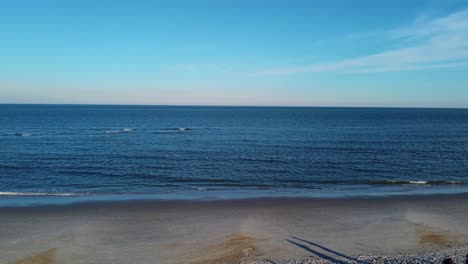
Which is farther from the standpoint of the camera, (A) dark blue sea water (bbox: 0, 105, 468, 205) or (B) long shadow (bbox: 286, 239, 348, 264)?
(A) dark blue sea water (bbox: 0, 105, 468, 205)

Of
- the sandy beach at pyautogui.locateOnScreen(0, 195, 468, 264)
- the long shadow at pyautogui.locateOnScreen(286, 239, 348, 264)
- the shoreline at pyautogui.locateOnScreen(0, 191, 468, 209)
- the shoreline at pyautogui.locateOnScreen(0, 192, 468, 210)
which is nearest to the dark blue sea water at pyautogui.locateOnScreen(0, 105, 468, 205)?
the shoreline at pyautogui.locateOnScreen(0, 191, 468, 209)

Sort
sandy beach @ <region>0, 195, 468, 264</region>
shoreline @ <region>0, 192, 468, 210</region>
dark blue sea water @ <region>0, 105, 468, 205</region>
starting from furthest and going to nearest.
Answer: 1. dark blue sea water @ <region>0, 105, 468, 205</region>
2. shoreline @ <region>0, 192, 468, 210</region>
3. sandy beach @ <region>0, 195, 468, 264</region>

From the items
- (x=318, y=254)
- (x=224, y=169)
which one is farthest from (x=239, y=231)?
(x=224, y=169)

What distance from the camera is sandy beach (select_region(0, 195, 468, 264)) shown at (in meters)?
13.3

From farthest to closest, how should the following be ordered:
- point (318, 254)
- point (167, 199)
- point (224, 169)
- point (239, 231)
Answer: point (224, 169) → point (167, 199) → point (239, 231) → point (318, 254)

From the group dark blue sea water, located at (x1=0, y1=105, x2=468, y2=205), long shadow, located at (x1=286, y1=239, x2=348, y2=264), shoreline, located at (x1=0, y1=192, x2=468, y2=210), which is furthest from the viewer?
dark blue sea water, located at (x1=0, y1=105, x2=468, y2=205)

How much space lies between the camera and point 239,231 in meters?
16.2

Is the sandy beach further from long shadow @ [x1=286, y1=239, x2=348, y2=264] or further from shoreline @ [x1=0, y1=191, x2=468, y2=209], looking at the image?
shoreline @ [x1=0, y1=191, x2=468, y2=209]

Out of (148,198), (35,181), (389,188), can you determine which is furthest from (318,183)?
(35,181)

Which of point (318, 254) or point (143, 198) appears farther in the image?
point (143, 198)

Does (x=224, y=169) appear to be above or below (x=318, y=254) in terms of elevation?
above

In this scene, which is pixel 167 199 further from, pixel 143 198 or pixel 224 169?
pixel 224 169

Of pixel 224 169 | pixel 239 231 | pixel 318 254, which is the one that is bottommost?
pixel 239 231

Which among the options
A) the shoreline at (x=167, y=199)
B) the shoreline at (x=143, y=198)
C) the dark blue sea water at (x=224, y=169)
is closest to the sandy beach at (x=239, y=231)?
the shoreline at (x=167, y=199)
